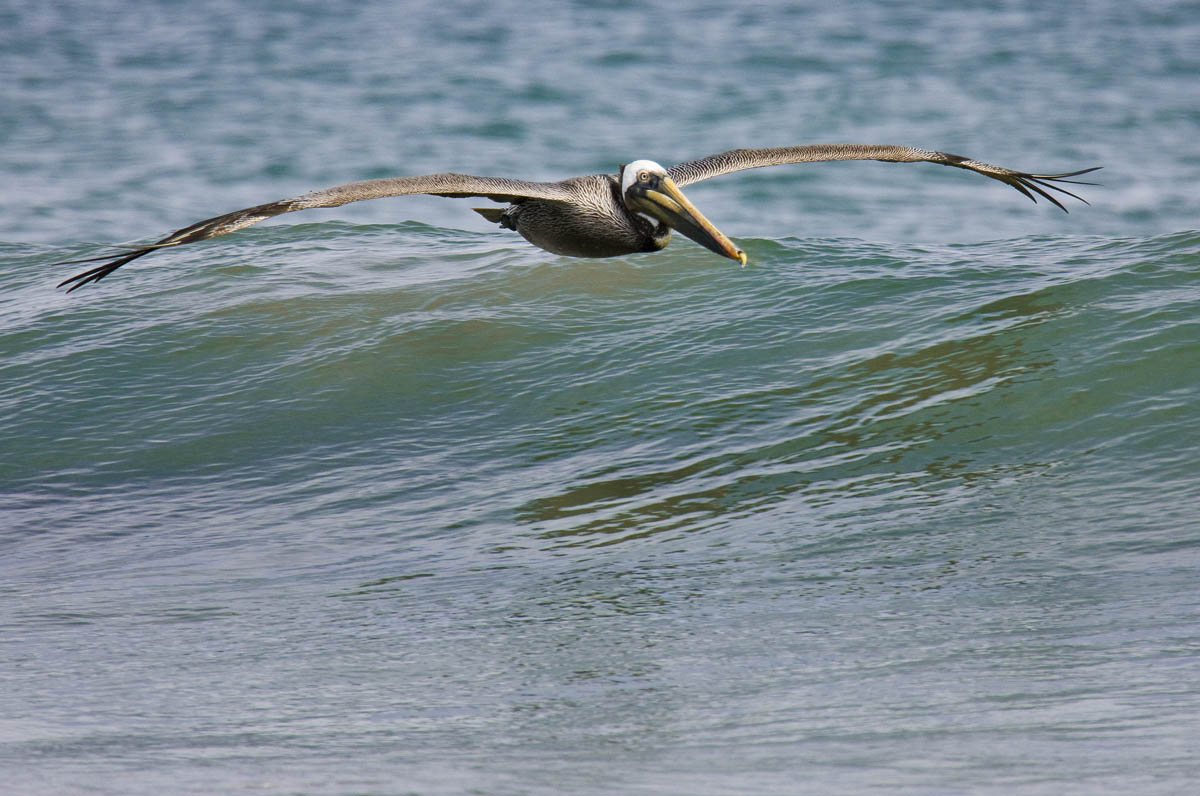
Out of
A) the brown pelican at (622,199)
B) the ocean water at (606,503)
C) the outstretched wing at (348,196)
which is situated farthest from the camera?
the brown pelican at (622,199)

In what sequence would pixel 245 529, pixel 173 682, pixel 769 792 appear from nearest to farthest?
pixel 769 792 < pixel 173 682 < pixel 245 529

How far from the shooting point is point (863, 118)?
68.0 feet

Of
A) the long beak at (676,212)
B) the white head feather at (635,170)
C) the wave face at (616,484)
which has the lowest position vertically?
the wave face at (616,484)

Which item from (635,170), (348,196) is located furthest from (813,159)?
(348,196)

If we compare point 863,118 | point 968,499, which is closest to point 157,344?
point 968,499

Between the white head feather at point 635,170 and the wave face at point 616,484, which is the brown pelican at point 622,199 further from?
the wave face at point 616,484

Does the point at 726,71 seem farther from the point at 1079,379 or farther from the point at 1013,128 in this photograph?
the point at 1079,379

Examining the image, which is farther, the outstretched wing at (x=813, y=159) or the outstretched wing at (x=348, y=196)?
the outstretched wing at (x=813, y=159)

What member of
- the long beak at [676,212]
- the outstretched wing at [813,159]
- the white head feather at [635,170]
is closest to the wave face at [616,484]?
the outstretched wing at [813,159]

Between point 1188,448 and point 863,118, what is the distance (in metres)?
14.4

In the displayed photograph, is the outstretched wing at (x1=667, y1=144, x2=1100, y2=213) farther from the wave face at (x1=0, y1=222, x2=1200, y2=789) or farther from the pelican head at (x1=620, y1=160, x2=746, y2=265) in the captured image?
the wave face at (x1=0, y1=222, x2=1200, y2=789)

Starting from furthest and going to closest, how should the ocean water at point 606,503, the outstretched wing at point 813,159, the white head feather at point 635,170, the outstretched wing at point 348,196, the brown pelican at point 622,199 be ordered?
the outstretched wing at point 813,159
the white head feather at point 635,170
the brown pelican at point 622,199
the outstretched wing at point 348,196
the ocean water at point 606,503

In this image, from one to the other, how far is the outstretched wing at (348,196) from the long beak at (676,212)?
501 millimetres

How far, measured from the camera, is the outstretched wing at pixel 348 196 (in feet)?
19.4
